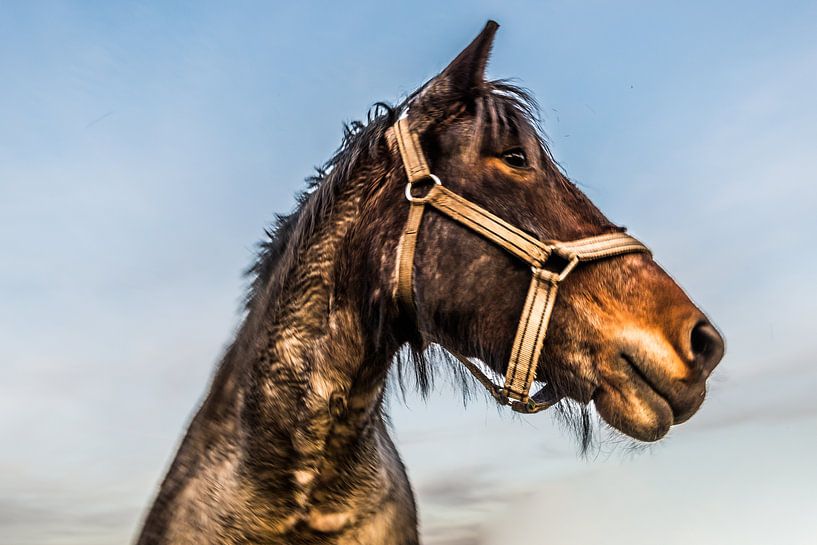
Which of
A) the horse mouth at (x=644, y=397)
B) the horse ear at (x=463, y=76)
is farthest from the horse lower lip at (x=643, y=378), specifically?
the horse ear at (x=463, y=76)

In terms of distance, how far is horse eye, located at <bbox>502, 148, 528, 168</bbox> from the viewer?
3545 mm

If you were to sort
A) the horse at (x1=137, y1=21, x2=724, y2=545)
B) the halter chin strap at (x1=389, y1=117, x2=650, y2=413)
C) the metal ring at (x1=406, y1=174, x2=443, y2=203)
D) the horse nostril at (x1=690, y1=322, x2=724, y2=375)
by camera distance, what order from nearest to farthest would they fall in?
the horse nostril at (x1=690, y1=322, x2=724, y2=375) < the horse at (x1=137, y1=21, x2=724, y2=545) < the halter chin strap at (x1=389, y1=117, x2=650, y2=413) < the metal ring at (x1=406, y1=174, x2=443, y2=203)

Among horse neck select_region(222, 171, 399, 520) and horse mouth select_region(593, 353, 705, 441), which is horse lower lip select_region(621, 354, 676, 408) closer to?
horse mouth select_region(593, 353, 705, 441)

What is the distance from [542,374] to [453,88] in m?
1.51

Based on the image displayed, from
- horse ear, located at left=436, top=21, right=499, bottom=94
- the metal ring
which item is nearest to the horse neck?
the metal ring

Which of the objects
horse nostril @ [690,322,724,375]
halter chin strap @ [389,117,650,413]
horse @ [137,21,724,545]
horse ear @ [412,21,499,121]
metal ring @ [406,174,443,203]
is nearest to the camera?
horse nostril @ [690,322,724,375]

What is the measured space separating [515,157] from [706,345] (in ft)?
4.00

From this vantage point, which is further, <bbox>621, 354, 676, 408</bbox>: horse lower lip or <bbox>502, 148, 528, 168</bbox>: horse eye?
<bbox>502, 148, 528, 168</bbox>: horse eye

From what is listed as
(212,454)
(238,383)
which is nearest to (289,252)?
(238,383)

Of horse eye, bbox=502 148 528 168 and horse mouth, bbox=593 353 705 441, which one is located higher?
horse eye, bbox=502 148 528 168

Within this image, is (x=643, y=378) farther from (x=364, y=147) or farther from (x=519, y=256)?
(x=364, y=147)

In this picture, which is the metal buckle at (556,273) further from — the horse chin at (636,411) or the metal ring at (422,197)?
the metal ring at (422,197)

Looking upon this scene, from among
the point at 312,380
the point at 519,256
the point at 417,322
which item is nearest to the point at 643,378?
the point at 519,256

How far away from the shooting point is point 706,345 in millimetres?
3008
